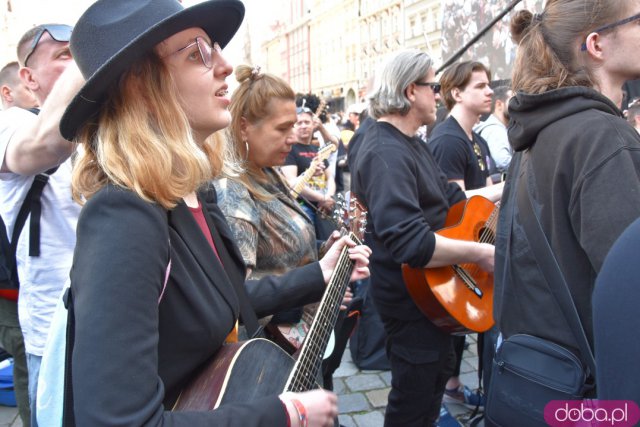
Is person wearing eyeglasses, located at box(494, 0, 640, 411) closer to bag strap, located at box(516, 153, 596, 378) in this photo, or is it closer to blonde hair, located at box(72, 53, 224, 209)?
bag strap, located at box(516, 153, 596, 378)

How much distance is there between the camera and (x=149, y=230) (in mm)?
1044

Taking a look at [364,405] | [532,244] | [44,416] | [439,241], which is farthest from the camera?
[364,405]

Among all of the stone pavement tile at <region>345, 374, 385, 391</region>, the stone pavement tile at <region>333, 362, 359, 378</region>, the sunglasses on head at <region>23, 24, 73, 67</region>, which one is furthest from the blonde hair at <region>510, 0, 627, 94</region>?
the stone pavement tile at <region>333, 362, 359, 378</region>

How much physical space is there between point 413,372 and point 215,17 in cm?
209

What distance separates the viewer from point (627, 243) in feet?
2.83

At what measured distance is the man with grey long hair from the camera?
248cm

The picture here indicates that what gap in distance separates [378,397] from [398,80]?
2.41 meters

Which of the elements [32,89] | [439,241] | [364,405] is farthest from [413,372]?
[32,89]

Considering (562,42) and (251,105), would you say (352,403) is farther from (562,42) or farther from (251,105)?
(562,42)

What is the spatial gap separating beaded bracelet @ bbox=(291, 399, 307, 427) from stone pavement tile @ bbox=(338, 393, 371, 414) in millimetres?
2546

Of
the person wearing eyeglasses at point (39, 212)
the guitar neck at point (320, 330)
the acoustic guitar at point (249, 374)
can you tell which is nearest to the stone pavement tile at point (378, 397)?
the guitar neck at point (320, 330)

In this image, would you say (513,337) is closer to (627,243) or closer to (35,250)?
(627,243)

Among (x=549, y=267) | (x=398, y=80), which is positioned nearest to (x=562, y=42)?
(x=549, y=267)

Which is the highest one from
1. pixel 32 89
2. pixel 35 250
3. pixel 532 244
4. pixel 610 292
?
pixel 32 89
